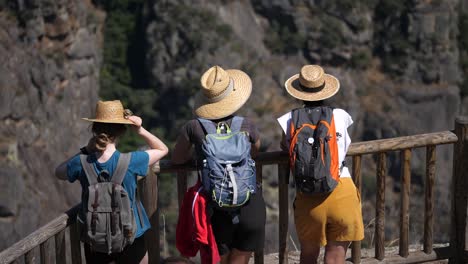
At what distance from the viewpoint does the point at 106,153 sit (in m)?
6.05

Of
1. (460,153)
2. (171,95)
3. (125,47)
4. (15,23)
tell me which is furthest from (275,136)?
(460,153)

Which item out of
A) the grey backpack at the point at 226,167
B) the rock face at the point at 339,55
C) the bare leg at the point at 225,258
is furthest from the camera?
the rock face at the point at 339,55

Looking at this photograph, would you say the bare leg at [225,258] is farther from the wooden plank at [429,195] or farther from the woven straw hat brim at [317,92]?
the wooden plank at [429,195]

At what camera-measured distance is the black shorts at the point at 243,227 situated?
6301 mm

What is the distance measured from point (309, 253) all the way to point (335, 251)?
0.63 ft

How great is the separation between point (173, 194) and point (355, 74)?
16.1 meters

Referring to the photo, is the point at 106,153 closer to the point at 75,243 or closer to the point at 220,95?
the point at 220,95

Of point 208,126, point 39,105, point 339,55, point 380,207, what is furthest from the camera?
point 339,55

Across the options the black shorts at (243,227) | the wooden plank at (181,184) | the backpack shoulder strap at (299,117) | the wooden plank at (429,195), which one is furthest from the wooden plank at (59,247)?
the wooden plank at (429,195)

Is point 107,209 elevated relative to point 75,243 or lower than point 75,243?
elevated

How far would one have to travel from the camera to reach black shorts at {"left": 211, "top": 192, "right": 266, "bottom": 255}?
6.30 m

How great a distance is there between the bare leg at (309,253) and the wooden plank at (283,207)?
0.59 meters

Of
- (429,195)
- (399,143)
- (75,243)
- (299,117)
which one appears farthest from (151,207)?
(429,195)

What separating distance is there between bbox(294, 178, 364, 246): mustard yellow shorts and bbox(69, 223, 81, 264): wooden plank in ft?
5.20
